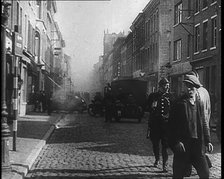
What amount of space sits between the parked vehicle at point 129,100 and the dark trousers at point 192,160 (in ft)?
41.2

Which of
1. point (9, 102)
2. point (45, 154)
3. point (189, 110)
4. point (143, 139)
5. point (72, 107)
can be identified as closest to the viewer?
point (189, 110)

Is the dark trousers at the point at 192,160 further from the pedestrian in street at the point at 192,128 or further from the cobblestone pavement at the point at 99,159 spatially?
the cobblestone pavement at the point at 99,159

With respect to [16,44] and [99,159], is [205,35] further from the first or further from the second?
[16,44]

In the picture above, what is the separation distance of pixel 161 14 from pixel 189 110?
4.82 m

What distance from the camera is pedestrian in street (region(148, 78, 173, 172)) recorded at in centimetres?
724

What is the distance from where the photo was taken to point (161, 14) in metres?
9.97

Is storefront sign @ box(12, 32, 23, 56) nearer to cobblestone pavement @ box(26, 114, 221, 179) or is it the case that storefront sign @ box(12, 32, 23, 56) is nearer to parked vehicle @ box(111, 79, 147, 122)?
cobblestone pavement @ box(26, 114, 221, 179)

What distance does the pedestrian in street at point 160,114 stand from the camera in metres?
7.24

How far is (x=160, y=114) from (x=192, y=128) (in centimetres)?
203

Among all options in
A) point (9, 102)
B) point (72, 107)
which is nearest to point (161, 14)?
point (9, 102)

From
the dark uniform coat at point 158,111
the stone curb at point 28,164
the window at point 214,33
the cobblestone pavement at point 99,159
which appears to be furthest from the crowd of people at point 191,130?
the window at point 214,33

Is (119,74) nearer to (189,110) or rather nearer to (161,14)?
(161,14)

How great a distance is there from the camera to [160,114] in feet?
24.7

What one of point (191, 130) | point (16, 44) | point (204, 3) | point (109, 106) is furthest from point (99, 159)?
point (204, 3)
